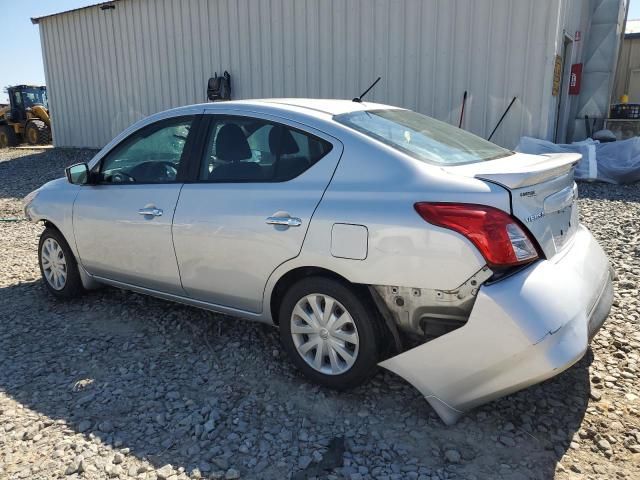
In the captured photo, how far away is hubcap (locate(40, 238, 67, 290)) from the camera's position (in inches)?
171

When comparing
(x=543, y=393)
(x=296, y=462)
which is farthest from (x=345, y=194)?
(x=543, y=393)

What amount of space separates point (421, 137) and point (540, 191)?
2.53 ft

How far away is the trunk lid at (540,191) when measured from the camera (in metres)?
2.43

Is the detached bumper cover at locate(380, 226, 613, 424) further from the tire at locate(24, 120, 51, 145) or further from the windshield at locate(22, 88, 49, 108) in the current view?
the windshield at locate(22, 88, 49, 108)

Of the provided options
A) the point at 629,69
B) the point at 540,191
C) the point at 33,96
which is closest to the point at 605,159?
the point at 540,191

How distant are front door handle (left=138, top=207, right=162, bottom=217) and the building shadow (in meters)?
0.87

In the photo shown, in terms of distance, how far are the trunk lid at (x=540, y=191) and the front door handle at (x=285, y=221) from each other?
0.81 meters

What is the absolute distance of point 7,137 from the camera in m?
21.6

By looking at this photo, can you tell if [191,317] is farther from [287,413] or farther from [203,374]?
[287,413]

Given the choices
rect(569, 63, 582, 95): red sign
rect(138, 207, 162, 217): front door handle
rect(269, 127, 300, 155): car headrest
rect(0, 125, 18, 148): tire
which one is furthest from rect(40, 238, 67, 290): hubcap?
rect(0, 125, 18, 148): tire

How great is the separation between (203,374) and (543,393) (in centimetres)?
192

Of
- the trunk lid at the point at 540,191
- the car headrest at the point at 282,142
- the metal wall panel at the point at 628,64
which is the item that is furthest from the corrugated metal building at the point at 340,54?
the metal wall panel at the point at 628,64

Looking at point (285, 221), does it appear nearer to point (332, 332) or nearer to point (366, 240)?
point (366, 240)

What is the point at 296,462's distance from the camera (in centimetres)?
244
